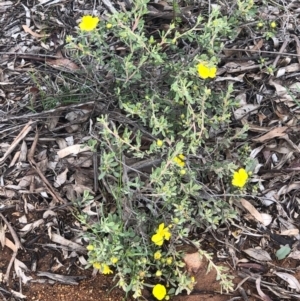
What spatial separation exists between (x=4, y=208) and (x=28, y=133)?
0.42 m

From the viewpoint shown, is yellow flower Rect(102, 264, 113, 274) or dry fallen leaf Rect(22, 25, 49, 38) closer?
yellow flower Rect(102, 264, 113, 274)

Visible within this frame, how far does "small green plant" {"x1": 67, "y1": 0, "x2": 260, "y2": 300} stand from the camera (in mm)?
2545

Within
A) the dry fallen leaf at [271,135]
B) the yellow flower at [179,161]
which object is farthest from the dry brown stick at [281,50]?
the yellow flower at [179,161]

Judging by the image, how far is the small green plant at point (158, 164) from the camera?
2545 millimetres

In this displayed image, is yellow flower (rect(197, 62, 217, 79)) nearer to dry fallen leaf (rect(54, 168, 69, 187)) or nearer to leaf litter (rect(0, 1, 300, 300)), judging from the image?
leaf litter (rect(0, 1, 300, 300))

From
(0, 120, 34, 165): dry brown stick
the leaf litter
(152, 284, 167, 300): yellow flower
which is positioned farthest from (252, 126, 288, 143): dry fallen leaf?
(0, 120, 34, 165): dry brown stick

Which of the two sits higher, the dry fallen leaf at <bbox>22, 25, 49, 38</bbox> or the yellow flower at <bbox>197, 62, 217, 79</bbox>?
the yellow flower at <bbox>197, 62, 217, 79</bbox>

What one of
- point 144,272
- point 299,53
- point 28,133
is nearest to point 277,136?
point 299,53

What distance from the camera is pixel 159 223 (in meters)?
2.67

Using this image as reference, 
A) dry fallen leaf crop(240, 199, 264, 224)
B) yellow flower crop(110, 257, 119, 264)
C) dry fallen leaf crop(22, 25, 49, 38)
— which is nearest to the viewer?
yellow flower crop(110, 257, 119, 264)

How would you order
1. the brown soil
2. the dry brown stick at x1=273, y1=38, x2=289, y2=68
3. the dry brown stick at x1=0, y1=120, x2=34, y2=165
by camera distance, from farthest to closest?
the dry brown stick at x1=273, y1=38, x2=289, y2=68 → the dry brown stick at x1=0, y1=120, x2=34, y2=165 → the brown soil

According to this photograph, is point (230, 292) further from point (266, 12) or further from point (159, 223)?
point (266, 12)

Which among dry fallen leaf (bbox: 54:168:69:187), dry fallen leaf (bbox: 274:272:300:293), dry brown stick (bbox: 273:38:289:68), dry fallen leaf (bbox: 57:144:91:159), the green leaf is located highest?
dry brown stick (bbox: 273:38:289:68)

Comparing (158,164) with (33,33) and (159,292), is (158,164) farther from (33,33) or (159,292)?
(33,33)
